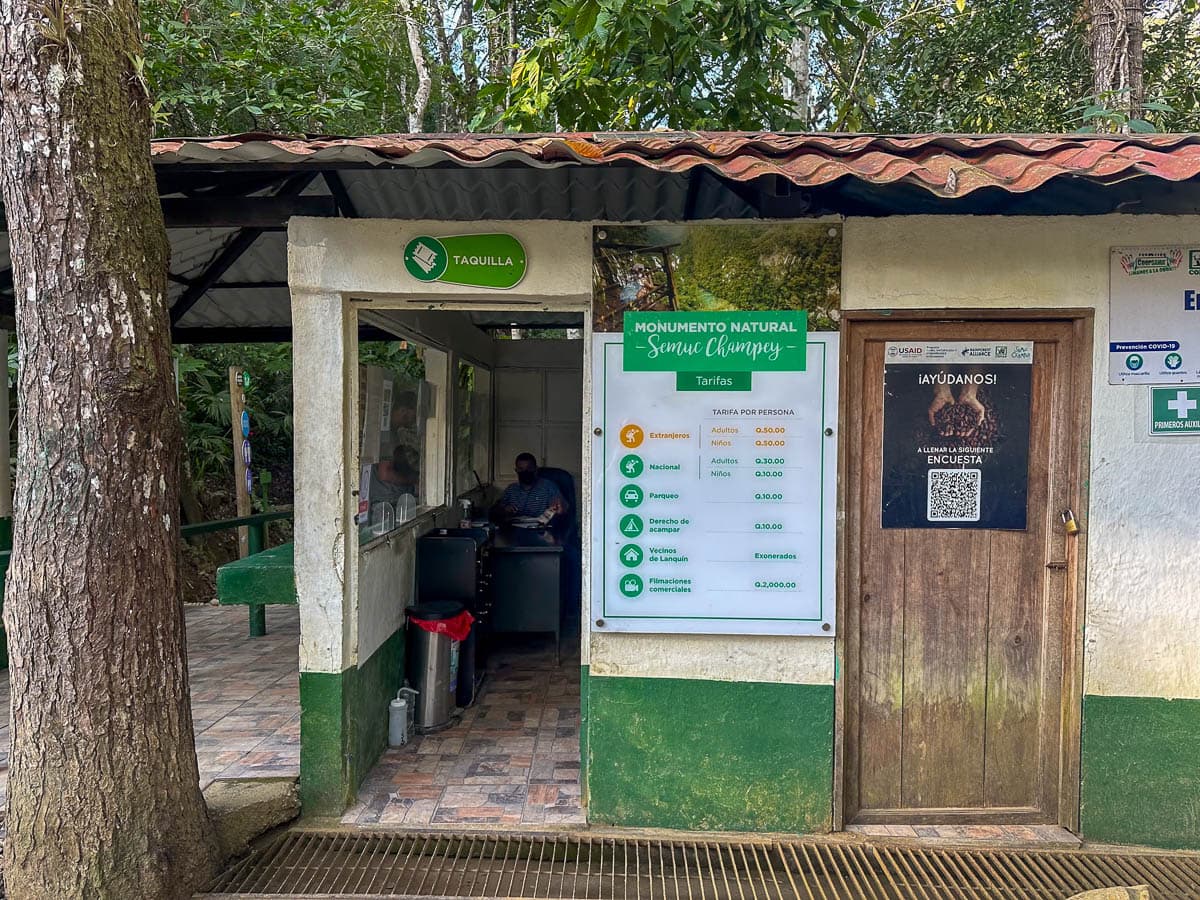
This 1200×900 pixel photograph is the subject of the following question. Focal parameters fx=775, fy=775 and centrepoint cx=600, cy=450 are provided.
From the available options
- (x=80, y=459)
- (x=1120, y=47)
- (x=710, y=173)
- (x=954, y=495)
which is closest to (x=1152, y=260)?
(x=954, y=495)

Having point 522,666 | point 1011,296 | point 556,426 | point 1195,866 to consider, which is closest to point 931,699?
point 1195,866

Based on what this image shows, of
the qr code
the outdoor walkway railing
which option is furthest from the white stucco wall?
the outdoor walkway railing

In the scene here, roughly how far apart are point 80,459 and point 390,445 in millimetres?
1902

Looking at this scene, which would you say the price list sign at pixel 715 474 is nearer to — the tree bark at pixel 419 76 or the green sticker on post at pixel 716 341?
the green sticker on post at pixel 716 341

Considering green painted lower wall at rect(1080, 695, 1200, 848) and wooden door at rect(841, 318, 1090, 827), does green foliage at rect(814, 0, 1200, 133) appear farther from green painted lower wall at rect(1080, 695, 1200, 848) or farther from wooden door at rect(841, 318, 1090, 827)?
green painted lower wall at rect(1080, 695, 1200, 848)

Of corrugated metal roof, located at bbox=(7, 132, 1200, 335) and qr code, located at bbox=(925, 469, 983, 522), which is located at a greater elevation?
corrugated metal roof, located at bbox=(7, 132, 1200, 335)

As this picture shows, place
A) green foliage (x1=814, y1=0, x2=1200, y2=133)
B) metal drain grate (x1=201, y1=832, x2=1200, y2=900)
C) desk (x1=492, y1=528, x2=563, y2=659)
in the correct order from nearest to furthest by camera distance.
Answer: metal drain grate (x1=201, y1=832, x2=1200, y2=900)
desk (x1=492, y1=528, x2=563, y2=659)
green foliage (x1=814, y1=0, x2=1200, y2=133)

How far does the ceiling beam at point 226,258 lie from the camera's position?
3.51 m

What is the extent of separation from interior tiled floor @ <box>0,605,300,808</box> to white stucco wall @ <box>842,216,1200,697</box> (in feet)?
12.4

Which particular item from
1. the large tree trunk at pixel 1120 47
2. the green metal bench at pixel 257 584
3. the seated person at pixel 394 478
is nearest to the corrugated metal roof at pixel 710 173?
the seated person at pixel 394 478

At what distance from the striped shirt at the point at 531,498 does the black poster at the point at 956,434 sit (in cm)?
380

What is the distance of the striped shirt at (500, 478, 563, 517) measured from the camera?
689cm

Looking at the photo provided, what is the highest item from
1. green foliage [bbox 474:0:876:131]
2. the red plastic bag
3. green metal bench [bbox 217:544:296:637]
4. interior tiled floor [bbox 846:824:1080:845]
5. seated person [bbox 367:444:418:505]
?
green foliage [bbox 474:0:876:131]

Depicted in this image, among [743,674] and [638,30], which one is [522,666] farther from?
[638,30]
